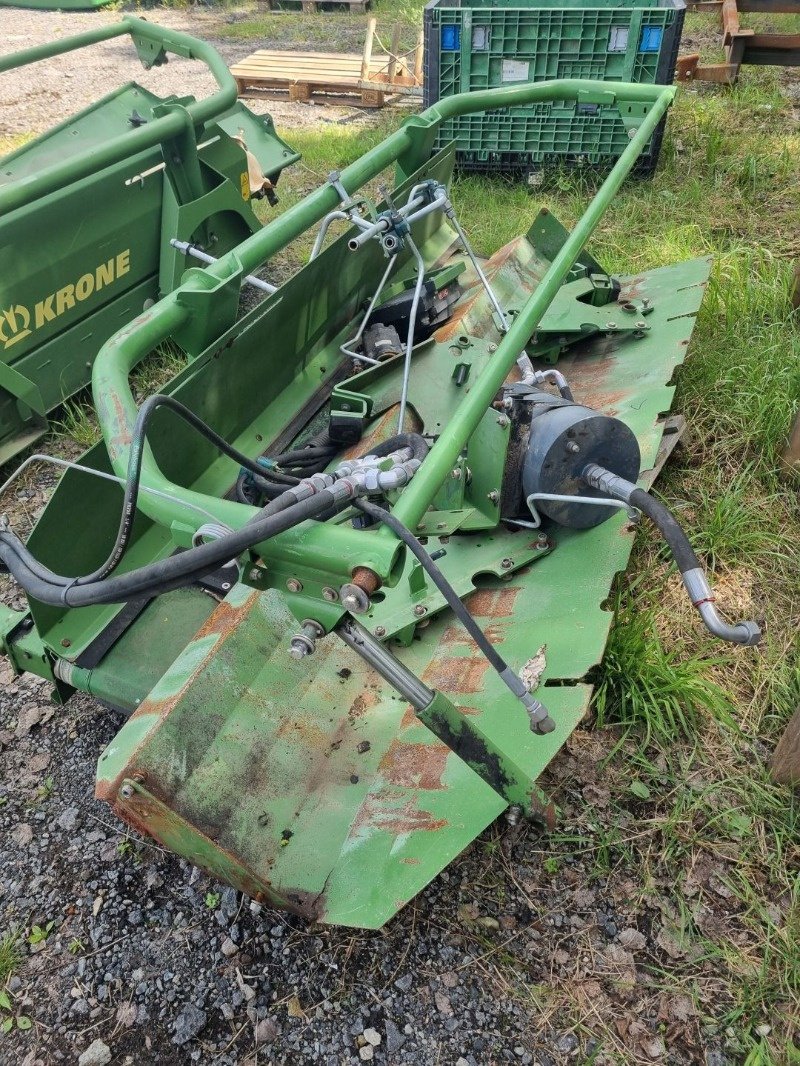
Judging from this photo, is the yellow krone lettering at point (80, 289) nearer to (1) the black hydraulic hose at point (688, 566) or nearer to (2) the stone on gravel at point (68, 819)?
(2) the stone on gravel at point (68, 819)

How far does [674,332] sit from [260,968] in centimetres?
240

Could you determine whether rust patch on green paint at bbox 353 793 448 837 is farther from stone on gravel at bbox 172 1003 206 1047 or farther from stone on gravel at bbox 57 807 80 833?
stone on gravel at bbox 57 807 80 833

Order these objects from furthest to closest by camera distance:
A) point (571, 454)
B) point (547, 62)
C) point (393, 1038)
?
point (547, 62) < point (571, 454) < point (393, 1038)

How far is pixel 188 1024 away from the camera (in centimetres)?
172

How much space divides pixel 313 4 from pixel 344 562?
10.6 metres

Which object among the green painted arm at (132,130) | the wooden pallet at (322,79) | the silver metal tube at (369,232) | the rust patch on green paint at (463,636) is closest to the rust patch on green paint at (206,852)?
the rust patch on green paint at (463,636)

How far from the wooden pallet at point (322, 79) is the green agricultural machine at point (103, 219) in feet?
10.1

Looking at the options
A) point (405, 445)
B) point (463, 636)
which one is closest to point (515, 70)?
point (405, 445)

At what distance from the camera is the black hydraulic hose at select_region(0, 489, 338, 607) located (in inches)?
45.6

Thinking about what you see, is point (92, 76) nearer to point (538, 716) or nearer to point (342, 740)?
point (342, 740)

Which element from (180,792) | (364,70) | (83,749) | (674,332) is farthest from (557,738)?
(364,70)

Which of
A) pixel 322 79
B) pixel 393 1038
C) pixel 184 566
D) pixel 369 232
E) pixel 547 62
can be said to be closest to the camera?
pixel 184 566

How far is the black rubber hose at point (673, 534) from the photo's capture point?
1.52 m

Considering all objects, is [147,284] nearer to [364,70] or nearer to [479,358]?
[479,358]
